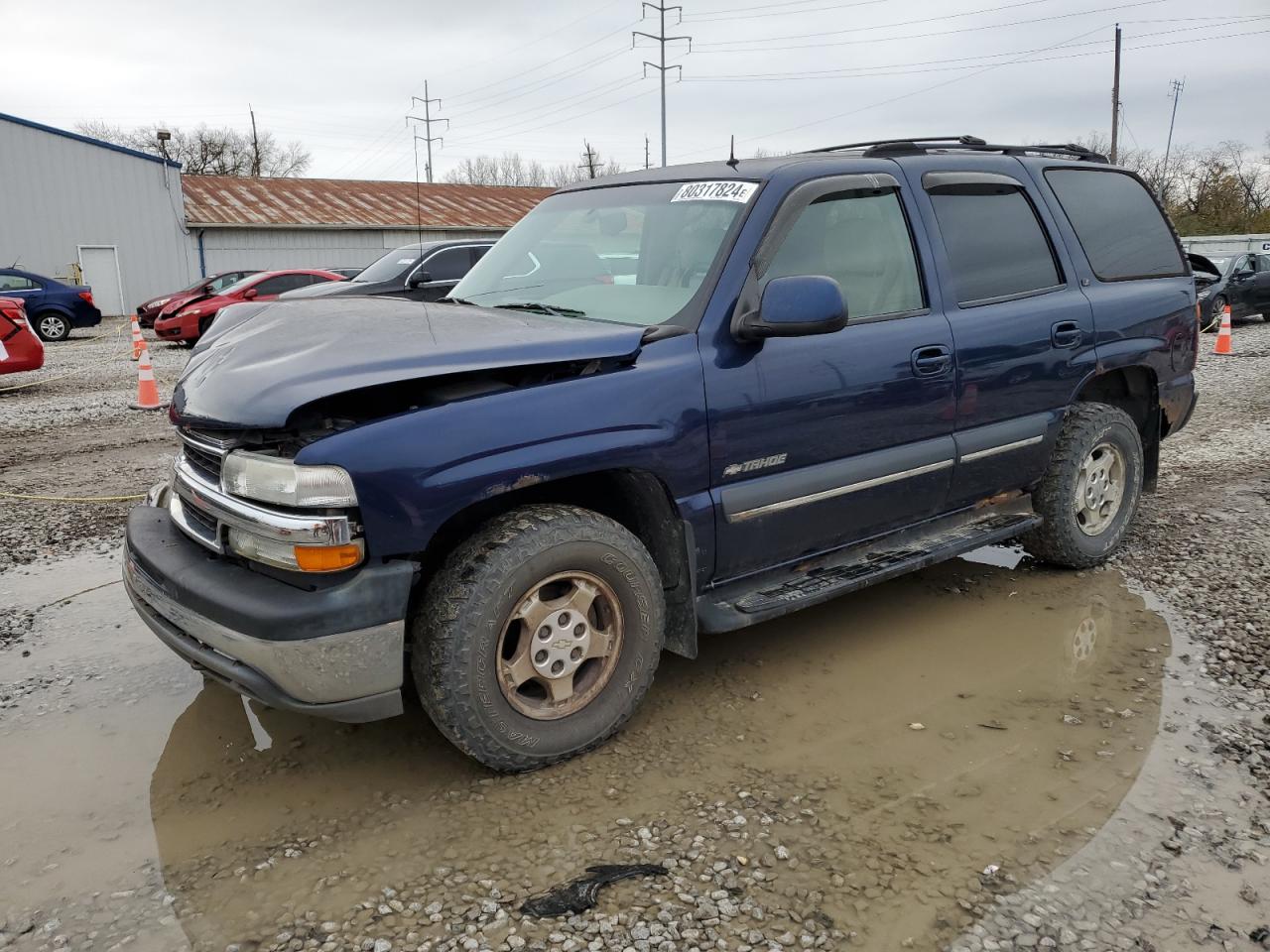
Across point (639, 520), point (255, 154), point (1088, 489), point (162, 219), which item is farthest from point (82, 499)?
point (255, 154)

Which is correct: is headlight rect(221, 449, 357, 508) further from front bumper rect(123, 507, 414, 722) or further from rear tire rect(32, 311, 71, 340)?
rear tire rect(32, 311, 71, 340)

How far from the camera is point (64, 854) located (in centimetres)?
273

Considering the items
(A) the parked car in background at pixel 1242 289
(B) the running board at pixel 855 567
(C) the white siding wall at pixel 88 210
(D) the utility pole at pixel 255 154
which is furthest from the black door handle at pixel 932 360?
(D) the utility pole at pixel 255 154

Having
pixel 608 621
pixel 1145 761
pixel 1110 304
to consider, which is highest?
pixel 1110 304

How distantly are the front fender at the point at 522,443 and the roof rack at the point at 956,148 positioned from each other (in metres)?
1.74

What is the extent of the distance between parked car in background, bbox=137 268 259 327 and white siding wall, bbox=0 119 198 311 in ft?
29.3

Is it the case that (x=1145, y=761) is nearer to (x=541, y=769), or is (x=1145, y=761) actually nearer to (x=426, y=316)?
(x=541, y=769)

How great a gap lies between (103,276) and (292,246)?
6.02 meters

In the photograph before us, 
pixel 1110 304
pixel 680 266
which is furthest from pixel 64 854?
pixel 1110 304

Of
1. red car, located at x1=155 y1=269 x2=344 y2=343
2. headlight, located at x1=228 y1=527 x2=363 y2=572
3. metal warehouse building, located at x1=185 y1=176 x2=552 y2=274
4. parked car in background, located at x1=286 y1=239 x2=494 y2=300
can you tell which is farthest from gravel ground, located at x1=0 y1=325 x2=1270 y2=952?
metal warehouse building, located at x1=185 y1=176 x2=552 y2=274

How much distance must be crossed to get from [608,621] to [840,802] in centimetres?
91

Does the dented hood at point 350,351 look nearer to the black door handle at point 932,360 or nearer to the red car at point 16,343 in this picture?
the black door handle at point 932,360

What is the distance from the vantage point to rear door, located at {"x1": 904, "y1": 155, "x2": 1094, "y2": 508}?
4062 mm

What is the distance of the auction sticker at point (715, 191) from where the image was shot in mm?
3614
